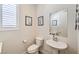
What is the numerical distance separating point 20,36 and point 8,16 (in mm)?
329

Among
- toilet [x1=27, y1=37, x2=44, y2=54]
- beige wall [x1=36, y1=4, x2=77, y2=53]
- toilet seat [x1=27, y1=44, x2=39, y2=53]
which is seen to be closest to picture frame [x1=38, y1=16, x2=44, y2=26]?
beige wall [x1=36, y1=4, x2=77, y2=53]

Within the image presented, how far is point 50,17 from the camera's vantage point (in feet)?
5.18

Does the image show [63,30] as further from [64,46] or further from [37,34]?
[37,34]

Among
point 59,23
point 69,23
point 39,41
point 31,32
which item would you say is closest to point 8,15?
point 31,32

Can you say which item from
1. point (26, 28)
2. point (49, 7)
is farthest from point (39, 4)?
point (26, 28)

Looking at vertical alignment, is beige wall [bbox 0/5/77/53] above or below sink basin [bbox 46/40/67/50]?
above

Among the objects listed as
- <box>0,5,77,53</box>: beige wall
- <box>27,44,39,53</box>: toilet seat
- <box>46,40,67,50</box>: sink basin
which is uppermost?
<box>0,5,77,53</box>: beige wall

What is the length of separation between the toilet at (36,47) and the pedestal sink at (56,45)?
4.1 inches

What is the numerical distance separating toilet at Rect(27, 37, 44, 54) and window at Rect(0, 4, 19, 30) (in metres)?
0.37

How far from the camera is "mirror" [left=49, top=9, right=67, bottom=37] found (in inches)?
61.2

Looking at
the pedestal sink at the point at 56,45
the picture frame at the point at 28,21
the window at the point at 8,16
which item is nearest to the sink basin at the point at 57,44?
the pedestal sink at the point at 56,45

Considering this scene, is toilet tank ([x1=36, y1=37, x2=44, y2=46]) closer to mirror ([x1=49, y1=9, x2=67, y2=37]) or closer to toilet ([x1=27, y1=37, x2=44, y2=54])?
toilet ([x1=27, y1=37, x2=44, y2=54])

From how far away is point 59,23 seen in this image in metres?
1.57
